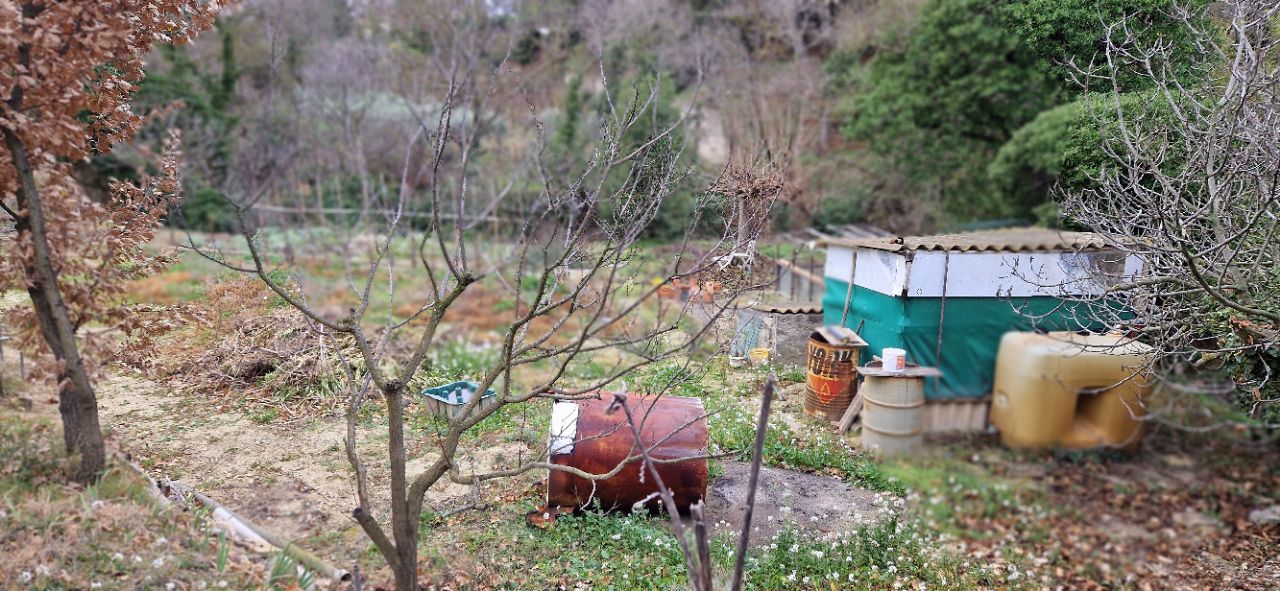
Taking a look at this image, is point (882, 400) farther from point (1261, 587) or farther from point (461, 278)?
point (1261, 587)

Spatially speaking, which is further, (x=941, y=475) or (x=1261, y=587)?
(x=1261, y=587)

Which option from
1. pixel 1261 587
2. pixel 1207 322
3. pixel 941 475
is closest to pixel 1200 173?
pixel 1207 322

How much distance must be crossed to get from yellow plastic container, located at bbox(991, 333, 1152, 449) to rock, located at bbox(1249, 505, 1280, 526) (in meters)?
1.47

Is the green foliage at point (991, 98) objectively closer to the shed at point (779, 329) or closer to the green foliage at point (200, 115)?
the shed at point (779, 329)

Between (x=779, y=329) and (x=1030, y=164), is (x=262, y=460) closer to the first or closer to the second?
(x=779, y=329)

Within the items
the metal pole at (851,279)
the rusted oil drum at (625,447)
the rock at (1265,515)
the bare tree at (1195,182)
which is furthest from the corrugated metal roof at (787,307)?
the rock at (1265,515)

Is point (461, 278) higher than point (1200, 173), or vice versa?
point (1200, 173)

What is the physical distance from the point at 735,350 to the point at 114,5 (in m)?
4.10

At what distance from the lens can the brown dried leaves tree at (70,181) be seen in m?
3.66

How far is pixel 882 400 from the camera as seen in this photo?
11.6ft

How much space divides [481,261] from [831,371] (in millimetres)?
10273

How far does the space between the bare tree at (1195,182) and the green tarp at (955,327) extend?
0.83m

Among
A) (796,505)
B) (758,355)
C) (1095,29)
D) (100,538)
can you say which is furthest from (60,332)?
(1095,29)

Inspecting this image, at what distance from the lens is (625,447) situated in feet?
15.4
